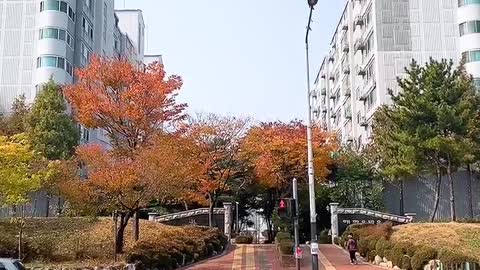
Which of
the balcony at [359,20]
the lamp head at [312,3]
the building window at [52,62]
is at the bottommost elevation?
the lamp head at [312,3]

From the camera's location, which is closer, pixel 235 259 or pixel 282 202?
pixel 282 202

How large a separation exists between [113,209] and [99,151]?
3316mm

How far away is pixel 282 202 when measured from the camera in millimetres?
18234

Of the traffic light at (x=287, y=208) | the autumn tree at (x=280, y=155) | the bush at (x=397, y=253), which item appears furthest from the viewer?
the autumn tree at (x=280, y=155)

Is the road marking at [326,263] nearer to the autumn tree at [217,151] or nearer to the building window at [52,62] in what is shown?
the autumn tree at [217,151]

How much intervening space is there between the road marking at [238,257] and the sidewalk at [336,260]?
388 cm

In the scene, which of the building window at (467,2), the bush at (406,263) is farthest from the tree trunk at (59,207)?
the building window at (467,2)

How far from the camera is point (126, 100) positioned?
3259 cm

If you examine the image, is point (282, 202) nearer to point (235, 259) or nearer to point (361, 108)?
point (235, 259)

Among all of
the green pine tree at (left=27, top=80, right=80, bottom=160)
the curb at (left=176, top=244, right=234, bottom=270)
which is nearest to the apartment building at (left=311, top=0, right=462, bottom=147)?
the curb at (left=176, top=244, right=234, bottom=270)

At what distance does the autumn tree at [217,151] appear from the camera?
4112 centimetres

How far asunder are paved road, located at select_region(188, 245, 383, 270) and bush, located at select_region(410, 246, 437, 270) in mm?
3147

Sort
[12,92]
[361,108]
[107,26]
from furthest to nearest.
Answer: [107,26] < [361,108] < [12,92]

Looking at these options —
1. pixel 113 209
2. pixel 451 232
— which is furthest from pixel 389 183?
pixel 113 209
